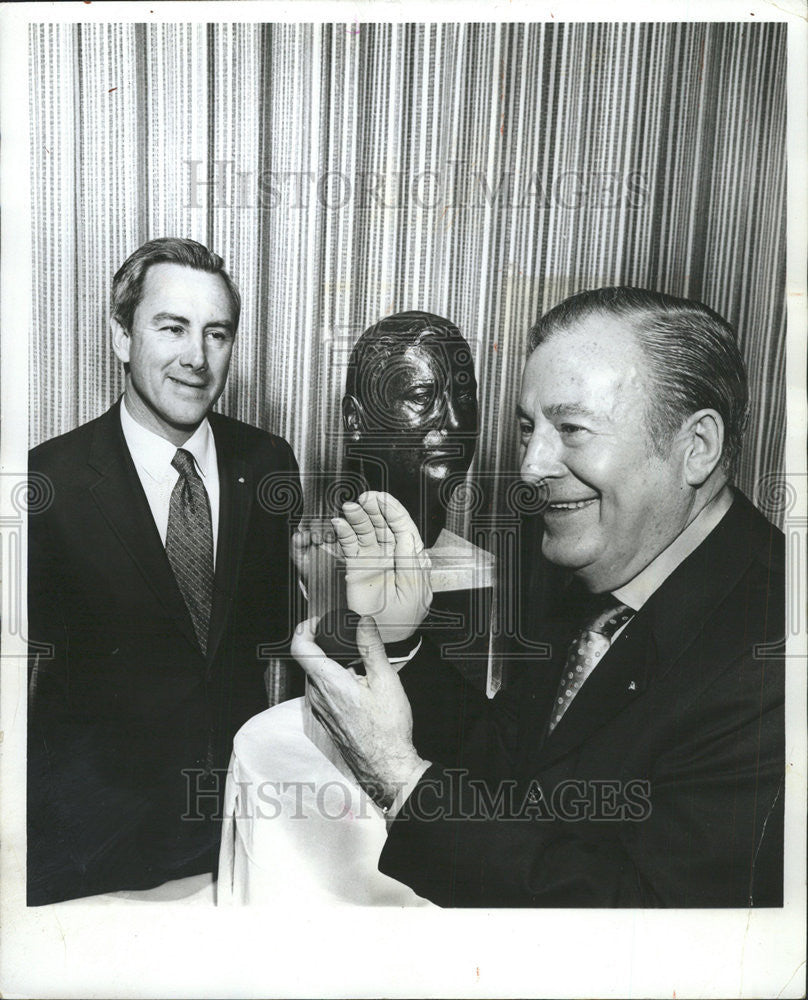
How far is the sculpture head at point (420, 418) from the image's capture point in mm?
1930

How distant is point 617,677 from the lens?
190 cm

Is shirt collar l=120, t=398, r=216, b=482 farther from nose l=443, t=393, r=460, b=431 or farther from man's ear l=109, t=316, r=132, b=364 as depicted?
nose l=443, t=393, r=460, b=431

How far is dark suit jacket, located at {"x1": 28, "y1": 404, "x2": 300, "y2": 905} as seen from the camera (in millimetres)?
1937

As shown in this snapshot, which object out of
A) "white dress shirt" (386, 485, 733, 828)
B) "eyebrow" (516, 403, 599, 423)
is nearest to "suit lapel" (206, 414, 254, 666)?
"white dress shirt" (386, 485, 733, 828)

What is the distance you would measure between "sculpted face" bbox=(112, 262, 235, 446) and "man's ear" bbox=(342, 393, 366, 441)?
0.82 feet

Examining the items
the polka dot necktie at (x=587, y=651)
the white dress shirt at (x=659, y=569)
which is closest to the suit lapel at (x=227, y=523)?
the white dress shirt at (x=659, y=569)

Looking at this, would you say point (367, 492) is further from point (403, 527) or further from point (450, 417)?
point (450, 417)

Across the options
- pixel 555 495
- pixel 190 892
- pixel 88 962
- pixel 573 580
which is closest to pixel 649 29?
pixel 555 495

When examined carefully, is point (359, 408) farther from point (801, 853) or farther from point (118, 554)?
point (801, 853)

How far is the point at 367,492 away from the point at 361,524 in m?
0.06

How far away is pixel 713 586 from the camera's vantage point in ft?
6.29

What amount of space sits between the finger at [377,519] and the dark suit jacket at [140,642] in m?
0.14

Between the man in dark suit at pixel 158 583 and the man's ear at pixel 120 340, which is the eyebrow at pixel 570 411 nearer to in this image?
the man in dark suit at pixel 158 583

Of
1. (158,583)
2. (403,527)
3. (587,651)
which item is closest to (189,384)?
(158,583)
